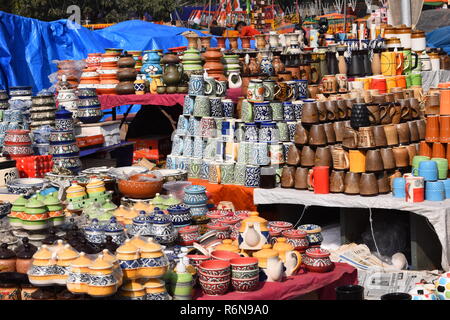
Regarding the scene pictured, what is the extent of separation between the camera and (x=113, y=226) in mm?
3879

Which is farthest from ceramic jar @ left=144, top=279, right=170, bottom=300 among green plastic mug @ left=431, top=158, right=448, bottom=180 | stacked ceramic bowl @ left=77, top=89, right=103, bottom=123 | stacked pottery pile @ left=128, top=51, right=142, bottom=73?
stacked pottery pile @ left=128, top=51, right=142, bottom=73

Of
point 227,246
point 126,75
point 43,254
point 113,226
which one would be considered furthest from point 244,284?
point 126,75

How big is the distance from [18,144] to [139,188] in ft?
4.78

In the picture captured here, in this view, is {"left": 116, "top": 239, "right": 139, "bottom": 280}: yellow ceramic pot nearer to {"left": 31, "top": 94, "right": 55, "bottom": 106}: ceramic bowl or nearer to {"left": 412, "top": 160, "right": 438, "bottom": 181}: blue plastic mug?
{"left": 412, "top": 160, "right": 438, "bottom": 181}: blue plastic mug

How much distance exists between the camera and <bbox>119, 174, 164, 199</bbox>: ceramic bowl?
5082 mm

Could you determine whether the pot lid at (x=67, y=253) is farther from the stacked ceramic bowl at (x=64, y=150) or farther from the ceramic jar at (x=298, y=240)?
the stacked ceramic bowl at (x=64, y=150)

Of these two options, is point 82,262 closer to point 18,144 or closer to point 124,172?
point 124,172

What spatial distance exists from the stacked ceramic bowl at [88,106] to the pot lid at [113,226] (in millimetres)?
3120

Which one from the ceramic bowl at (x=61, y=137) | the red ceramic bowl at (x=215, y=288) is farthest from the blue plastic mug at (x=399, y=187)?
the ceramic bowl at (x=61, y=137)

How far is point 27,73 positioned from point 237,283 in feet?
26.5

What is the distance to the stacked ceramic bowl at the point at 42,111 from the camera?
659 cm

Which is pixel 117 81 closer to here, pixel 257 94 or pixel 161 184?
pixel 257 94

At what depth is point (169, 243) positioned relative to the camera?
3.94 m

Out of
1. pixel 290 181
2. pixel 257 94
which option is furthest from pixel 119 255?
pixel 257 94
